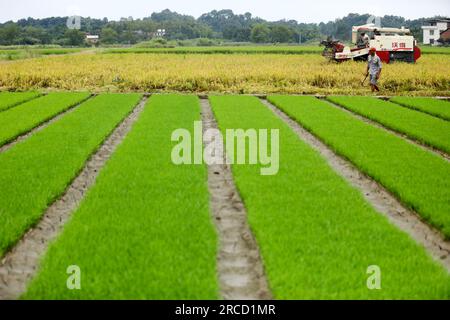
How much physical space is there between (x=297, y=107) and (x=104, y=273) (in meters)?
12.6

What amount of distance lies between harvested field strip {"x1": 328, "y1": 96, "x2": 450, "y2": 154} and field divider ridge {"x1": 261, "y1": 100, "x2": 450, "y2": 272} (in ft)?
8.11

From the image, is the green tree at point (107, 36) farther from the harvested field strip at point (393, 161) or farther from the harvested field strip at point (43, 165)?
the harvested field strip at point (393, 161)

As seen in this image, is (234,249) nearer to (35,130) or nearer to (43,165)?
(43,165)

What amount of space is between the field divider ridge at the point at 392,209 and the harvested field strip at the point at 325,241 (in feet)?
0.94

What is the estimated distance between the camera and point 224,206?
268 inches

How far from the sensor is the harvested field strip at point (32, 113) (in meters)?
11.8

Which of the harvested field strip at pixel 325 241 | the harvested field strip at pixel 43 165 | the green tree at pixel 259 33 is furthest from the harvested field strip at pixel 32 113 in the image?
the green tree at pixel 259 33

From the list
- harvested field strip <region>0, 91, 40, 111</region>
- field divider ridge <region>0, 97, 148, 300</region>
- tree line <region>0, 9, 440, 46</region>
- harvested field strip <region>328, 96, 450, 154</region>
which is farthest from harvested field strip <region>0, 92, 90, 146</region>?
tree line <region>0, 9, 440, 46</region>

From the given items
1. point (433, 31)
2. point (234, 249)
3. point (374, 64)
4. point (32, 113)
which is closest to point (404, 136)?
point (234, 249)

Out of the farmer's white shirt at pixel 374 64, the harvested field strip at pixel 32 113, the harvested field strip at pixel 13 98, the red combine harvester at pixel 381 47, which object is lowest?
the harvested field strip at pixel 32 113

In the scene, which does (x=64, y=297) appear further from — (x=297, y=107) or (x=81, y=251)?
(x=297, y=107)

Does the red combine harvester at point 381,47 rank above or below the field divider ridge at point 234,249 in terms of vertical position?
above

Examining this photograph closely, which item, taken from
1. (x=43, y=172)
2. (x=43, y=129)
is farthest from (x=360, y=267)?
(x=43, y=129)
